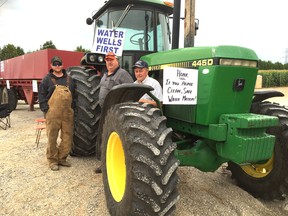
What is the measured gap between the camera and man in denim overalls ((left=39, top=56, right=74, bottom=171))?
462 centimetres

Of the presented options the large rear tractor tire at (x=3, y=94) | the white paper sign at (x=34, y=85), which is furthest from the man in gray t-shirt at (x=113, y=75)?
the large rear tractor tire at (x=3, y=94)

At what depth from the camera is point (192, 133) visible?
3.52m

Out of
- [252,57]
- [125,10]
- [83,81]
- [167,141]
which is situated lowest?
[167,141]

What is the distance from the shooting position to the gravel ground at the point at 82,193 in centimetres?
338

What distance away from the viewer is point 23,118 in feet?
33.7

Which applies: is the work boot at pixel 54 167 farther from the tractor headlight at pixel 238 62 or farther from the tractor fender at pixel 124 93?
the tractor headlight at pixel 238 62

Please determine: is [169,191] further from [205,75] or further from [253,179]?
[253,179]

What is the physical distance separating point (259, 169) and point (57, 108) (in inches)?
122

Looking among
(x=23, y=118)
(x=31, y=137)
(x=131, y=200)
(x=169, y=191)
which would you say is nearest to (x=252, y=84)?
(x=169, y=191)

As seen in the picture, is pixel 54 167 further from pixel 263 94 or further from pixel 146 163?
pixel 263 94

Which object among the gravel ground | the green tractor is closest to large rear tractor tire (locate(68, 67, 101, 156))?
the gravel ground

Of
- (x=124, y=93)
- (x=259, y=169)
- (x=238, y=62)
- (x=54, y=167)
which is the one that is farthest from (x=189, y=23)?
(x=54, y=167)

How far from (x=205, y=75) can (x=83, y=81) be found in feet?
7.38

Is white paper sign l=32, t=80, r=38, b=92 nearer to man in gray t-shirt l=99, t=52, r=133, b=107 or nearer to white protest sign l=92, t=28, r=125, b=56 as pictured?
white protest sign l=92, t=28, r=125, b=56
